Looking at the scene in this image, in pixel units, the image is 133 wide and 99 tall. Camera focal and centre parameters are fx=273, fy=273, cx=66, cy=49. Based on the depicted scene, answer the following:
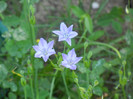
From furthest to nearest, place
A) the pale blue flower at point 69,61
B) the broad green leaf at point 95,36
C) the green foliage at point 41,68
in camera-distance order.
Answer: the broad green leaf at point 95,36 → the green foliage at point 41,68 → the pale blue flower at point 69,61

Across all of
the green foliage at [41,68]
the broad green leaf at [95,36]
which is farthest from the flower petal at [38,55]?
the broad green leaf at [95,36]

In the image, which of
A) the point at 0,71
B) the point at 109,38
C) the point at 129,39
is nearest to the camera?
the point at 0,71

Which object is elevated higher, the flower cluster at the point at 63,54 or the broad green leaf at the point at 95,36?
the flower cluster at the point at 63,54

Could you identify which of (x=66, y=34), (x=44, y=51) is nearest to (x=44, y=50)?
(x=44, y=51)

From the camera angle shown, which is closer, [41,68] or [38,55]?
[38,55]

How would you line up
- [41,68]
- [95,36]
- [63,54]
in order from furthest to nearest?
[95,36], [41,68], [63,54]

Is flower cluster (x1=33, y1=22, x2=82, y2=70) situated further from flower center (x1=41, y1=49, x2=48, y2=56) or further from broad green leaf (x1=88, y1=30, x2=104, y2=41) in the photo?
broad green leaf (x1=88, y1=30, x2=104, y2=41)

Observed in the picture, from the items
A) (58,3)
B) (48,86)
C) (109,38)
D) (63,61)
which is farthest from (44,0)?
(63,61)

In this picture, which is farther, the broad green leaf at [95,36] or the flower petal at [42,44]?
the broad green leaf at [95,36]

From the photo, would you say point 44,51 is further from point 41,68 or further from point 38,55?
point 41,68

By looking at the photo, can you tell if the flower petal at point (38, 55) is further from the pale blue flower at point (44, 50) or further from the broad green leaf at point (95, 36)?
the broad green leaf at point (95, 36)

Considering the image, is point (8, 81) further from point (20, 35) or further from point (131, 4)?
point (131, 4)
